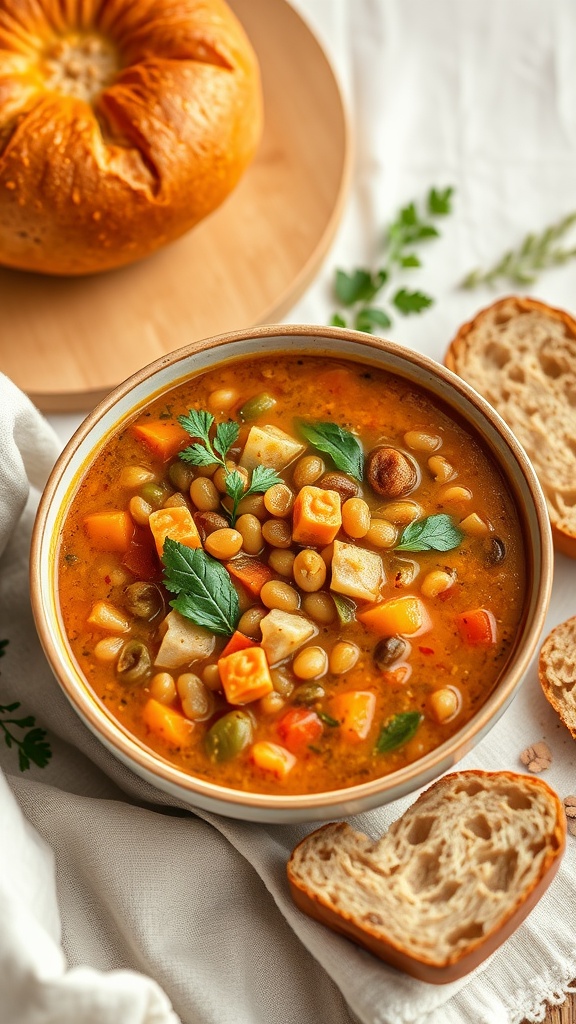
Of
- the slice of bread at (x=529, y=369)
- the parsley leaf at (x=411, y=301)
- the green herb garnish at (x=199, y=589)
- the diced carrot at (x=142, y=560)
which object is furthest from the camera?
the parsley leaf at (x=411, y=301)

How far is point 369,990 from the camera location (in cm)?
303

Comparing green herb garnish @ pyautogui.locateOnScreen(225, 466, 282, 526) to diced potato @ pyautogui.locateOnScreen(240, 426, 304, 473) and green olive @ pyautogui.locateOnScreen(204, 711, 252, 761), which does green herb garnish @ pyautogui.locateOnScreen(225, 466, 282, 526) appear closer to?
diced potato @ pyautogui.locateOnScreen(240, 426, 304, 473)

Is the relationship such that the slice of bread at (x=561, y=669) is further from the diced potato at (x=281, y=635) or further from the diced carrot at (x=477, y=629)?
the diced potato at (x=281, y=635)

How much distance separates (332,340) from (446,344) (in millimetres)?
1019

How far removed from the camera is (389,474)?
3.21 meters

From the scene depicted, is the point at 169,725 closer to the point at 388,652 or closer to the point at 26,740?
the point at 388,652

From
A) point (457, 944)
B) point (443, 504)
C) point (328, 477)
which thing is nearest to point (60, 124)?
point (328, 477)

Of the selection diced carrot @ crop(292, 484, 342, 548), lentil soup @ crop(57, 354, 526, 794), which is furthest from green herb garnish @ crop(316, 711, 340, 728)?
diced carrot @ crop(292, 484, 342, 548)

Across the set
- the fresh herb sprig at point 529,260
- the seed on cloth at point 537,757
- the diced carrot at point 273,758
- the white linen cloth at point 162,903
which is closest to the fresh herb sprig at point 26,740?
the white linen cloth at point 162,903

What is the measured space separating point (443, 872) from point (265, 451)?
1319mm

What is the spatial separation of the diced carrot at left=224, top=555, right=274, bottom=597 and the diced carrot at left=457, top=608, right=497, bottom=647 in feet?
1.84

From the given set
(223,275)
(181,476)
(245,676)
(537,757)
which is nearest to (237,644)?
(245,676)

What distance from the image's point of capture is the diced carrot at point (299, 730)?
2.96 m

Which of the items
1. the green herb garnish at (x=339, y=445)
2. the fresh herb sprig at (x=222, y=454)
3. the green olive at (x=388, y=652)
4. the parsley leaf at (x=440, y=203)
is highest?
the parsley leaf at (x=440, y=203)
